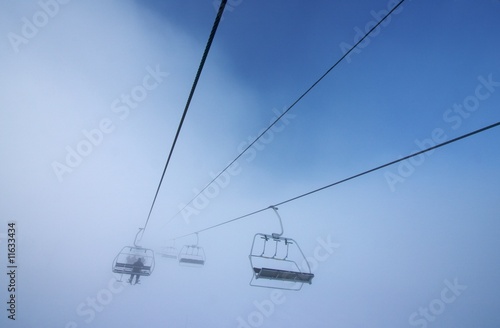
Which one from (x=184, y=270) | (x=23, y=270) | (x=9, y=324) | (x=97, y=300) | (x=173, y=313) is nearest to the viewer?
(x=9, y=324)

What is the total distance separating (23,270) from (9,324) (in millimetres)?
5275

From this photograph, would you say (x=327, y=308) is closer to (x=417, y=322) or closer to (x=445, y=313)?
(x=417, y=322)

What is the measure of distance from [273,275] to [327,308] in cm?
4461

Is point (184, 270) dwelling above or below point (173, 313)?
above

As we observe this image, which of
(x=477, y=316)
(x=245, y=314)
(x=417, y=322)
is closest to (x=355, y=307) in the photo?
(x=245, y=314)

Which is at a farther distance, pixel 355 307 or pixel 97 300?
pixel 355 307

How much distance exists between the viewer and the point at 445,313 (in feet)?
199

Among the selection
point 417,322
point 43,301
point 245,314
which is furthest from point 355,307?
point 43,301

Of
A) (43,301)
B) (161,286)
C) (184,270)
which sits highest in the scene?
(184,270)

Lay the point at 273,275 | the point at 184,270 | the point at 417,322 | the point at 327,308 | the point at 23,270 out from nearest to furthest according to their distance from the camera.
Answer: the point at 273,275 < the point at 23,270 < the point at 184,270 < the point at 327,308 < the point at 417,322

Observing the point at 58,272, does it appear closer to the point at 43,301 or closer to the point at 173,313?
the point at 43,301
